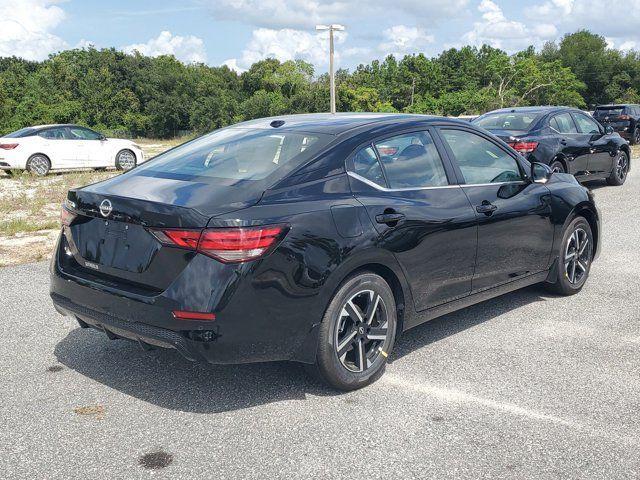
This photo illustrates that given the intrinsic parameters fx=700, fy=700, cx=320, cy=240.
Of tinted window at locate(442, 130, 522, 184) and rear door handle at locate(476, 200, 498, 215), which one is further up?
tinted window at locate(442, 130, 522, 184)

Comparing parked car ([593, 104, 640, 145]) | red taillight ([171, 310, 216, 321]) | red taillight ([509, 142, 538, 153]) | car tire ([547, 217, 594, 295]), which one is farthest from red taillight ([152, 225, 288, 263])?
parked car ([593, 104, 640, 145])

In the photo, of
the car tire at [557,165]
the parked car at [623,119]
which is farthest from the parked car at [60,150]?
the parked car at [623,119]

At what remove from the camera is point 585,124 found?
13.3 meters

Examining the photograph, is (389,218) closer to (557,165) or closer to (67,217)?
(67,217)

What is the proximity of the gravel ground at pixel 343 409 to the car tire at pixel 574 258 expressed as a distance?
22.0 inches

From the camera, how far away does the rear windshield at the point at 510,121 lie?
12305 millimetres

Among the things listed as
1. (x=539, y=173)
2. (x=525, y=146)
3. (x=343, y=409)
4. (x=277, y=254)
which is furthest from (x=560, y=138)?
(x=277, y=254)

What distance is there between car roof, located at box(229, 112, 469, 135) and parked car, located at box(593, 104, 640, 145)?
24.3 m

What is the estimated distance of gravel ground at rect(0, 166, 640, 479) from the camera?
3.32 metres

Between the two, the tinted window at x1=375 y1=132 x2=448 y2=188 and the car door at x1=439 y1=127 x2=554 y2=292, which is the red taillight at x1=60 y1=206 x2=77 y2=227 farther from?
the car door at x1=439 y1=127 x2=554 y2=292

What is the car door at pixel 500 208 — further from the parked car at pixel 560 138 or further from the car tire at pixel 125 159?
the car tire at pixel 125 159

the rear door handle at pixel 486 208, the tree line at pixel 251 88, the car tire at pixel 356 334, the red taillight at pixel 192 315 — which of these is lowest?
the car tire at pixel 356 334

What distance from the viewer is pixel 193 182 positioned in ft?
13.3

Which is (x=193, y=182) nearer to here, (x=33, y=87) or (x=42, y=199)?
(x=42, y=199)
